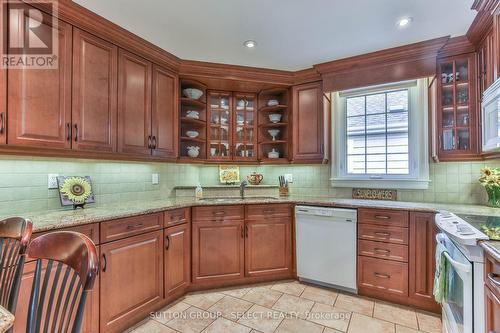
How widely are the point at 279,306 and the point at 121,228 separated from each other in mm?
1541

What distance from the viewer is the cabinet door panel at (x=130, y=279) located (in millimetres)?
1789

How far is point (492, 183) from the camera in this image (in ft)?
7.18

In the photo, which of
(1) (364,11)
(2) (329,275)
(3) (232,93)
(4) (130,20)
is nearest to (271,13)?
(1) (364,11)

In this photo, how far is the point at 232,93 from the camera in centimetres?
332

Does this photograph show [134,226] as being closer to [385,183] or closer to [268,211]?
[268,211]

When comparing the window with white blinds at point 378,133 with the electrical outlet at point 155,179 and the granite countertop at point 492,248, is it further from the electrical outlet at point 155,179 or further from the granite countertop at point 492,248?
the electrical outlet at point 155,179

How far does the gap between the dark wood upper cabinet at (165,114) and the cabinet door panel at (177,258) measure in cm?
82

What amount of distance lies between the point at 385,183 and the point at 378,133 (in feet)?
1.90

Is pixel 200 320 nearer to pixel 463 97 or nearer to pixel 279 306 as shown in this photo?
pixel 279 306

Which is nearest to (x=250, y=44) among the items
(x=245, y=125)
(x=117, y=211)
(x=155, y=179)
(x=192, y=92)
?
(x=192, y=92)

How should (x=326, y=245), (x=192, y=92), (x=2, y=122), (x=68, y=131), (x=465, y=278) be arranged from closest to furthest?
1. (x=465, y=278)
2. (x=2, y=122)
3. (x=68, y=131)
4. (x=326, y=245)
5. (x=192, y=92)

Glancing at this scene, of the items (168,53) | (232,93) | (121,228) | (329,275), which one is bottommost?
(329,275)

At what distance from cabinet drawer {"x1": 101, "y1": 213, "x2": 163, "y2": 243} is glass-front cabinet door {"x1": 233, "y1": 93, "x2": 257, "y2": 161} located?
1463 mm

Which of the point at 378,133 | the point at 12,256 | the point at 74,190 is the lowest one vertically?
the point at 12,256
